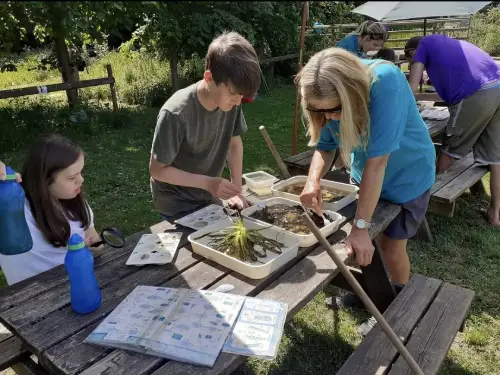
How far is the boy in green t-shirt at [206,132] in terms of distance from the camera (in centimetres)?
179

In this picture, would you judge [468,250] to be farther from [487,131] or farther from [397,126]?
[397,126]

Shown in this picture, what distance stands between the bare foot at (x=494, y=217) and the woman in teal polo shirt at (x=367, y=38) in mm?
2026

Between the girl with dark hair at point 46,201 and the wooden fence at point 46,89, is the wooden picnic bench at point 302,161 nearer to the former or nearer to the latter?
the girl with dark hair at point 46,201

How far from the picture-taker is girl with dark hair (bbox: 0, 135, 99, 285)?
186 centimetres

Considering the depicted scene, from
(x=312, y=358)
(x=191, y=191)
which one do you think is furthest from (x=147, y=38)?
(x=312, y=358)

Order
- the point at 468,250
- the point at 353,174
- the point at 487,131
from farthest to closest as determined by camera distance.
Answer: the point at 487,131, the point at 468,250, the point at 353,174

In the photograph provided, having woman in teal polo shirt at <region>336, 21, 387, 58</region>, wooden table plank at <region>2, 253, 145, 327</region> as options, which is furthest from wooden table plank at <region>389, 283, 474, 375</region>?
woman in teal polo shirt at <region>336, 21, 387, 58</region>

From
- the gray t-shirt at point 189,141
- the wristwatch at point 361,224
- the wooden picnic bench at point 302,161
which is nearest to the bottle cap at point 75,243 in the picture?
the gray t-shirt at point 189,141

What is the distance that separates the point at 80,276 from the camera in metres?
1.41

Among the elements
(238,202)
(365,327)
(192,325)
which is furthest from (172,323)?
(365,327)

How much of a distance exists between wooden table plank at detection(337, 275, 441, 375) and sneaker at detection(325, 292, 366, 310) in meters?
0.72

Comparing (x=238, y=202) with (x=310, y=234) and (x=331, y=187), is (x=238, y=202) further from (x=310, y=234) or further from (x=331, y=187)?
(x=331, y=187)

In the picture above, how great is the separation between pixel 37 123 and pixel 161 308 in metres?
6.11

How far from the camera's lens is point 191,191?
238 centimetres
